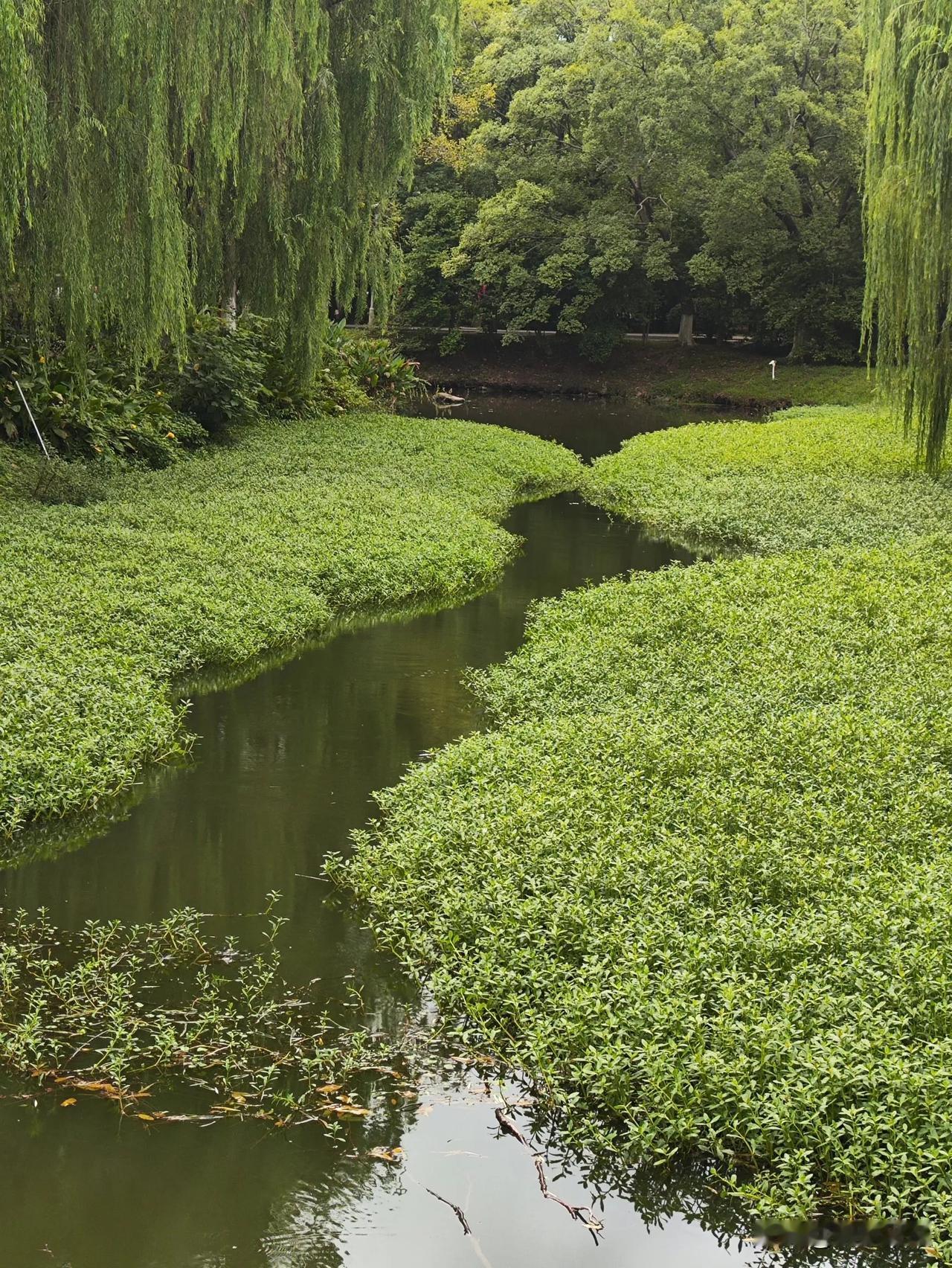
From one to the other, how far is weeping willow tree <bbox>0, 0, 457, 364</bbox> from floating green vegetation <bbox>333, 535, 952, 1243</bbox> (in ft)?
21.2

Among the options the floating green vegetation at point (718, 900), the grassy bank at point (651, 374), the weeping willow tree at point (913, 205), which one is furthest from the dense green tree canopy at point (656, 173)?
the floating green vegetation at point (718, 900)

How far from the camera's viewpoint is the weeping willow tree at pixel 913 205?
46.7 ft

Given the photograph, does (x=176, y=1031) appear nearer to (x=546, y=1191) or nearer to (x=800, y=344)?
(x=546, y=1191)

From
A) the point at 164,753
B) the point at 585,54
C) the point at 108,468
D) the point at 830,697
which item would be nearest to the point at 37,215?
the point at 108,468

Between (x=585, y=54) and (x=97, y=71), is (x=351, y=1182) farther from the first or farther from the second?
(x=585, y=54)

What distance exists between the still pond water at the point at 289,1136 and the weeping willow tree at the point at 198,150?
17.1 feet

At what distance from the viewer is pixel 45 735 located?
709cm

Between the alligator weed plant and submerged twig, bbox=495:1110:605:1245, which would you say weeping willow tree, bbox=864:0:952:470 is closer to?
the alligator weed plant

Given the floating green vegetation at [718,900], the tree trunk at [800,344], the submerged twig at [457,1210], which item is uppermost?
the tree trunk at [800,344]

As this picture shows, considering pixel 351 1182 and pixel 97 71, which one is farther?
pixel 97 71

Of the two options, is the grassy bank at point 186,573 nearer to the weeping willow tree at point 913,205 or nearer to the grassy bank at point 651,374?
the weeping willow tree at point 913,205

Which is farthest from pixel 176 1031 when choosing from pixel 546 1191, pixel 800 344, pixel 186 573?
pixel 800 344

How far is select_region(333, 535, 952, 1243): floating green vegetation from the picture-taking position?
13.4 feet

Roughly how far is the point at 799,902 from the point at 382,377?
22.2m
